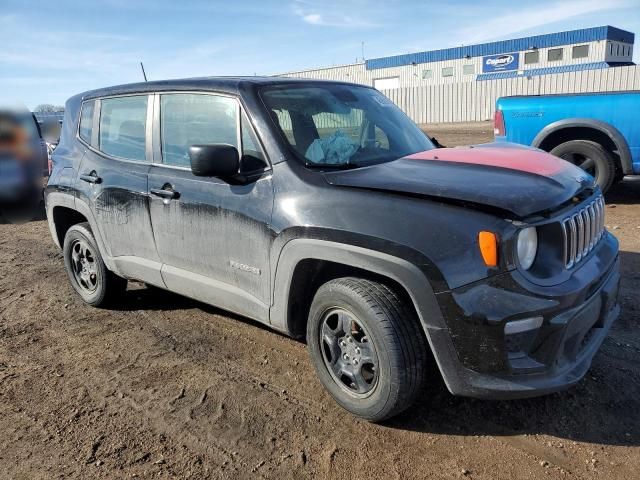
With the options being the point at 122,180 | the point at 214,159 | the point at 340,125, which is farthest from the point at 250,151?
the point at 122,180

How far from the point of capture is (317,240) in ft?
9.61

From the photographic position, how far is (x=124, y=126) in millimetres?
4375

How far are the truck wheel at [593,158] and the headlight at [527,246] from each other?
5623 millimetres

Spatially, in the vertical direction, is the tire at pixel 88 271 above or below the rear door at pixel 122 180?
below

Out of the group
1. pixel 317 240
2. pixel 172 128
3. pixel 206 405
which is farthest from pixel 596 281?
pixel 172 128

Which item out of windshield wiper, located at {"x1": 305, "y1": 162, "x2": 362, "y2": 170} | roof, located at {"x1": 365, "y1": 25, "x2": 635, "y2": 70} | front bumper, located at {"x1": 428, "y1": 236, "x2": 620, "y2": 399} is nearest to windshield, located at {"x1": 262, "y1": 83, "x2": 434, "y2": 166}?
windshield wiper, located at {"x1": 305, "y1": 162, "x2": 362, "y2": 170}

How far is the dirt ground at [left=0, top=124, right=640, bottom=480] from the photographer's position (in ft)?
8.87

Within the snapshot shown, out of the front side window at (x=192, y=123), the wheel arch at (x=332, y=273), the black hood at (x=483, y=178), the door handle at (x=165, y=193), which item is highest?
the front side window at (x=192, y=123)

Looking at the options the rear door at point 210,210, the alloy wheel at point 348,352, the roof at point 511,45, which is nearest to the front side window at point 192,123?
the rear door at point 210,210

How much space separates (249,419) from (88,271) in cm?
265

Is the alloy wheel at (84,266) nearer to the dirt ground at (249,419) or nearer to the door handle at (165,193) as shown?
the dirt ground at (249,419)

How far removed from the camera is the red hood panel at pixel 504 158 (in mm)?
3098

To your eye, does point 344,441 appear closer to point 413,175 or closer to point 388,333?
point 388,333

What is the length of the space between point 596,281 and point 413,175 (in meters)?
1.09
